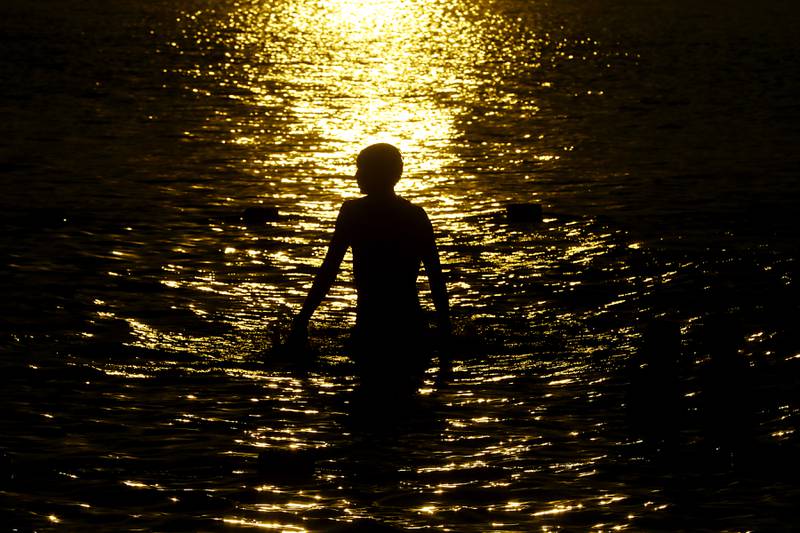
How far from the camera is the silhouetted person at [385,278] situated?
10.0 m

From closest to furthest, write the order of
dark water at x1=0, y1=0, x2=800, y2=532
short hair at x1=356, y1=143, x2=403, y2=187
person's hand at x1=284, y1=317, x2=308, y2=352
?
dark water at x1=0, y1=0, x2=800, y2=532, short hair at x1=356, y1=143, x2=403, y2=187, person's hand at x1=284, y1=317, x2=308, y2=352

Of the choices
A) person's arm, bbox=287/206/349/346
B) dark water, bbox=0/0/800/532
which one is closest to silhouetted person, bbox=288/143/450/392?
person's arm, bbox=287/206/349/346

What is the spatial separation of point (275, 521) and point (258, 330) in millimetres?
3978

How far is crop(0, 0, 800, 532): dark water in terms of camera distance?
765 centimetres

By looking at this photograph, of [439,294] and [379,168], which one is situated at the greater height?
[379,168]

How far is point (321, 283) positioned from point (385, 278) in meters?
0.42

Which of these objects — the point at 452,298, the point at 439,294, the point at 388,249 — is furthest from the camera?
the point at 452,298

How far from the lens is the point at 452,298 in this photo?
12.1 m

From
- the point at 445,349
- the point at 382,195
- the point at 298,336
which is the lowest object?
the point at 445,349

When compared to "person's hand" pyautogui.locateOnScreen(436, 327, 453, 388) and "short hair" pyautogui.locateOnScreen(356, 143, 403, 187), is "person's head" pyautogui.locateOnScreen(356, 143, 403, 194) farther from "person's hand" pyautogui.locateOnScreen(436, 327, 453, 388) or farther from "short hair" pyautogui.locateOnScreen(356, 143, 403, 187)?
"person's hand" pyautogui.locateOnScreen(436, 327, 453, 388)

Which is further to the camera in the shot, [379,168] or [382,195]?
[382,195]

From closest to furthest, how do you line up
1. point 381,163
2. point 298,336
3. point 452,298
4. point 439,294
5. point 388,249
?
point 381,163
point 439,294
point 388,249
point 298,336
point 452,298

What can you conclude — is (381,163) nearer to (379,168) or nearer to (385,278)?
(379,168)

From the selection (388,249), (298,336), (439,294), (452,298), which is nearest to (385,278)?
(388,249)
